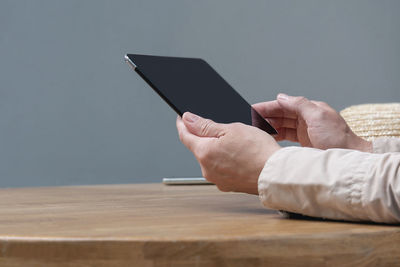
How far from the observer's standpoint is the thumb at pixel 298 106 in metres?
1.13

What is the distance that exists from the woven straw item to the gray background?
1.13 metres

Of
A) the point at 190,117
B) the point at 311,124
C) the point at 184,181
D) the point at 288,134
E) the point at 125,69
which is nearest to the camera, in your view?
the point at 190,117

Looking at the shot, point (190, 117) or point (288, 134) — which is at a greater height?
point (190, 117)

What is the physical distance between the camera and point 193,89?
37.6 inches

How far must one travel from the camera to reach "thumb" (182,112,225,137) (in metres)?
0.78

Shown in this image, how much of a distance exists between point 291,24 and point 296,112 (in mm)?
2192

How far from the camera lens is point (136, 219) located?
2.14 feet

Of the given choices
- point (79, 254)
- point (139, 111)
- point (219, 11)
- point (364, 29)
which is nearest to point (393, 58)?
point (364, 29)

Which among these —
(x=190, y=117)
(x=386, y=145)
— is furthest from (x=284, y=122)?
(x=190, y=117)

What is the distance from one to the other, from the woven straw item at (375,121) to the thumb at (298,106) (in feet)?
2.70

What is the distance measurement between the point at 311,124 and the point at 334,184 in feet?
1.62

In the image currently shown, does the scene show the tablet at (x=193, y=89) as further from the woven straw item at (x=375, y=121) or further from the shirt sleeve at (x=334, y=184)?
the woven straw item at (x=375, y=121)

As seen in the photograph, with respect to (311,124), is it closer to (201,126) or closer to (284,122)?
(284,122)

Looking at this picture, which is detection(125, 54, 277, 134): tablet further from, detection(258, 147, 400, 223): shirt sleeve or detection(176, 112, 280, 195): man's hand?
detection(258, 147, 400, 223): shirt sleeve
